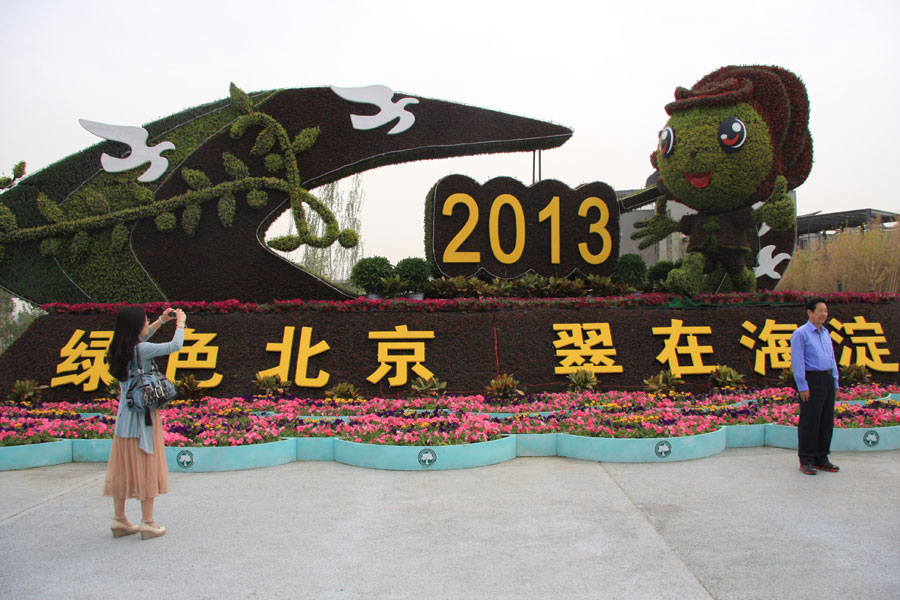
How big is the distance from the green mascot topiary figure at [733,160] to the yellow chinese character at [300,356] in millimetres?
6044

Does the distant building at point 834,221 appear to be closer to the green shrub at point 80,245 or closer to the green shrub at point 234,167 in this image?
the green shrub at point 234,167

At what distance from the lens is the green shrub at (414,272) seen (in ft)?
36.6

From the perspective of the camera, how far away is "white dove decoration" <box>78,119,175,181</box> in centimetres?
1110

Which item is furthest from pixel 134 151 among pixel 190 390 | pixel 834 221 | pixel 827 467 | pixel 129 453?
pixel 834 221

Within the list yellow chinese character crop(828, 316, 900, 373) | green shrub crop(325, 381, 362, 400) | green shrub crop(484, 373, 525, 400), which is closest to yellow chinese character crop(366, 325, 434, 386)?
green shrub crop(325, 381, 362, 400)

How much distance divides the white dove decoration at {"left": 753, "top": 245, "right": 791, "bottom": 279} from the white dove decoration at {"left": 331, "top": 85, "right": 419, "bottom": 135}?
8031 millimetres

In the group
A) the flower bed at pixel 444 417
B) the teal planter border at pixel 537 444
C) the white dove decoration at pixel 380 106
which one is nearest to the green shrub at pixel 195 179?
the white dove decoration at pixel 380 106

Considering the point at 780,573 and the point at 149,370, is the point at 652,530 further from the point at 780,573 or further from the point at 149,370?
the point at 149,370

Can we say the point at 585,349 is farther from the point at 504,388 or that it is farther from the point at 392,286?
the point at 392,286

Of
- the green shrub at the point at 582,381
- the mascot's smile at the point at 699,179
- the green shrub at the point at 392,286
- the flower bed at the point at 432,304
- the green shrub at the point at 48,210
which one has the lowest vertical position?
the green shrub at the point at 582,381

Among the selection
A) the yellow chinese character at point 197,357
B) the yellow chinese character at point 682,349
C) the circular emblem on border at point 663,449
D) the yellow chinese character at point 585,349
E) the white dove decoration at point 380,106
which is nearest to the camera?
the circular emblem on border at point 663,449

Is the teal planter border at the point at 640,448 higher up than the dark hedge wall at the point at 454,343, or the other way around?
the dark hedge wall at the point at 454,343

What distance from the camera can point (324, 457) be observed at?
590cm

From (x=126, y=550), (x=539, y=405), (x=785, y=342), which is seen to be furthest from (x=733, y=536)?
(x=785, y=342)
